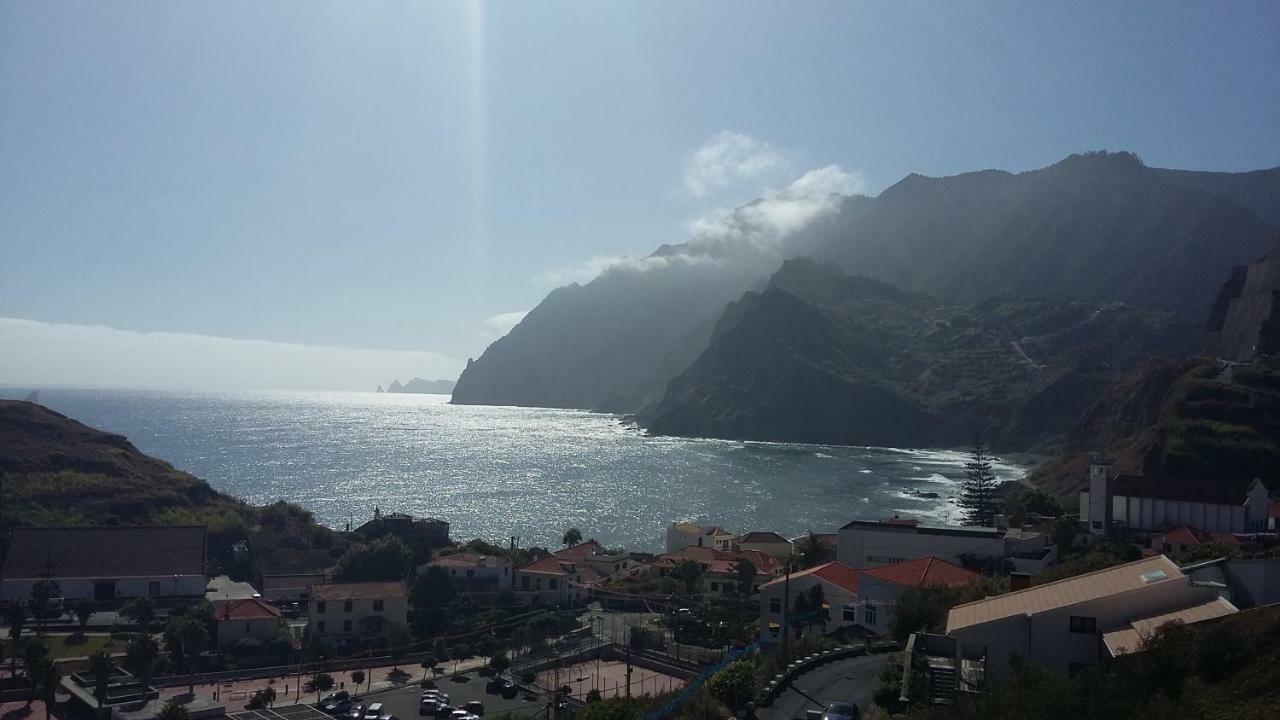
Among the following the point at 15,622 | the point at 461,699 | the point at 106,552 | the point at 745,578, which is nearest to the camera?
the point at 461,699

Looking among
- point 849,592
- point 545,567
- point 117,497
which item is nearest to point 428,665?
point 545,567

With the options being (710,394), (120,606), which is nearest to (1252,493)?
(120,606)

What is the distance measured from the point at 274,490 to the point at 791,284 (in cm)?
13524

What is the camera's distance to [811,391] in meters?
138

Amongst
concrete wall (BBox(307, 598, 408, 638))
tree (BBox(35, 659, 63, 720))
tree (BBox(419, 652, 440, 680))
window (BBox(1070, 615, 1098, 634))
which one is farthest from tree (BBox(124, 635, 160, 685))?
window (BBox(1070, 615, 1098, 634))

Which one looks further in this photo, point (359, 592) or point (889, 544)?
point (889, 544)

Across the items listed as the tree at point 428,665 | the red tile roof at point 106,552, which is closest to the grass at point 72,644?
the red tile roof at point 106,552

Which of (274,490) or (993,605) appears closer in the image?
(993,605)

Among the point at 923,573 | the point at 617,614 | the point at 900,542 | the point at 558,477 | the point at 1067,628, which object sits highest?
the point at 1067,628

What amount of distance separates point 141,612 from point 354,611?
6615 millimetres

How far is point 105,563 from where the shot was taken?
31.3 m

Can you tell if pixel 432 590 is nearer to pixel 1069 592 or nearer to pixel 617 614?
pixel 617 614

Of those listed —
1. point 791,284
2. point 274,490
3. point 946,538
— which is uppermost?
point 791,284

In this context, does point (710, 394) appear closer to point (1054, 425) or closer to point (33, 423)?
point (1054, 425)
